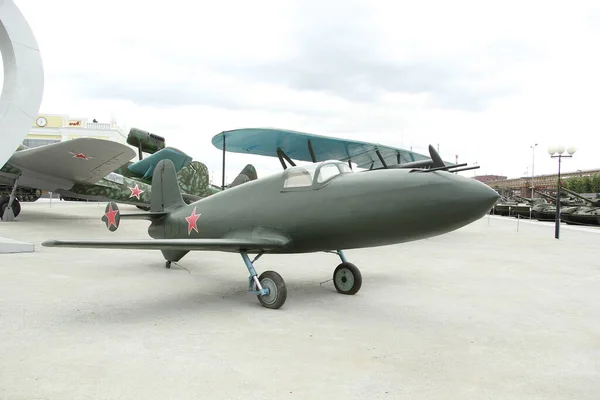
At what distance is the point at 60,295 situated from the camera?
16.2 ft

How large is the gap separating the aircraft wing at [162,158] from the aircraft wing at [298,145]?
531 cm

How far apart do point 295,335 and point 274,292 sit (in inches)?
36.6

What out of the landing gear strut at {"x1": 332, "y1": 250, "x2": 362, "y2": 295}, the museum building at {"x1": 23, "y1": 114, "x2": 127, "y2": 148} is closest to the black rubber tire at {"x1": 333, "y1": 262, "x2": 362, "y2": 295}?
the landing gear strut at {"x1": 332, "y1": 250, "x2": 362, "y2": 295}

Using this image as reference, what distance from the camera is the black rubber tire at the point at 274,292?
4.51 m

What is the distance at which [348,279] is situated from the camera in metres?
5.44

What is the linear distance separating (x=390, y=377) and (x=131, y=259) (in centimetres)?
662

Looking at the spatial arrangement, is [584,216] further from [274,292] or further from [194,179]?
[274,292]

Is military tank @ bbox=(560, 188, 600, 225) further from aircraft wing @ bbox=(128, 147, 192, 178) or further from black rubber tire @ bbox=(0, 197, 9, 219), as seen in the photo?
black rubber tire @ bbox=(0, 197, 9, 219)

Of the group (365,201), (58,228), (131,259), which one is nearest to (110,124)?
(58,228)

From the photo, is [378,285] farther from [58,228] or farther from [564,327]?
[58,228]

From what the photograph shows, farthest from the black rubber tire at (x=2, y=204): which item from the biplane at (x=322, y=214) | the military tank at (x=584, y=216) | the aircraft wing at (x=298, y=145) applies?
the military tank at (x=584, y=216)

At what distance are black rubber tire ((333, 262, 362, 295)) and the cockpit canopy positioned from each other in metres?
1.42

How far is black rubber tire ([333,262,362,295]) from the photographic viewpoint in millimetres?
5363

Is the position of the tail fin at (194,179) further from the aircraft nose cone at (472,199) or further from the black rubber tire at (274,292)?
the aircraft nose cone at (472,199)
